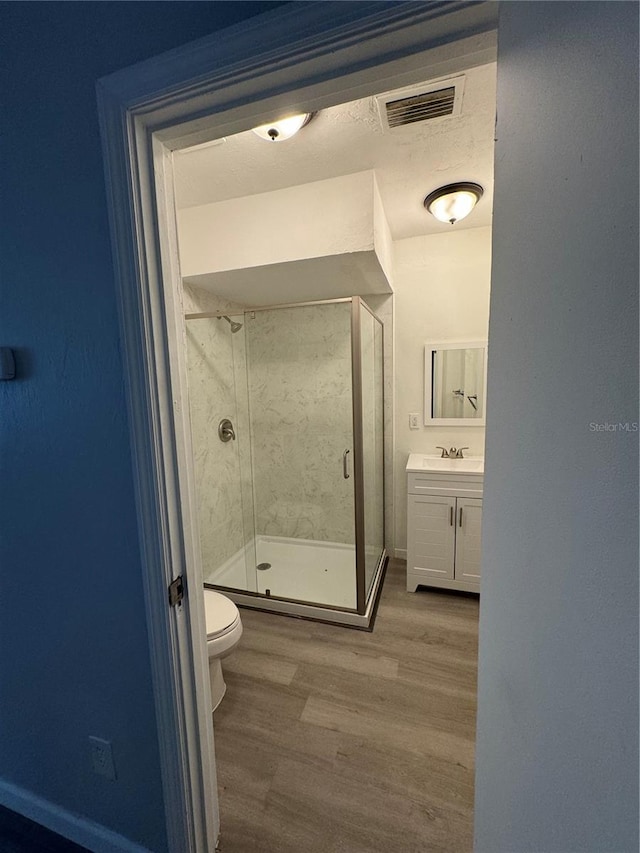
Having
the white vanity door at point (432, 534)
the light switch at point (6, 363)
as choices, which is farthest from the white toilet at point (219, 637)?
the white vanity door at point (432, 534)

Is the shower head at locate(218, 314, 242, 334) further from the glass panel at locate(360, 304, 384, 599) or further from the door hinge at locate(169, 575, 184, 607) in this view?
the door hinge at locate(169, 575, 184, 607)

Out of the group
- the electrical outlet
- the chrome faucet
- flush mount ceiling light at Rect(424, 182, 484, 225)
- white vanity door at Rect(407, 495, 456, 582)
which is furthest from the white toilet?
flush mount ceiling light at Rect(424, 182, 484, 225)

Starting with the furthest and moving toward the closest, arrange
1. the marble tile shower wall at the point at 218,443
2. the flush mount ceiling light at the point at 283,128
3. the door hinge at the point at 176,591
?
the marble tile shower wall at the point at 218,443
the flush mount ceiling light at the point at 283,128
the door hinge at the point at 176,591

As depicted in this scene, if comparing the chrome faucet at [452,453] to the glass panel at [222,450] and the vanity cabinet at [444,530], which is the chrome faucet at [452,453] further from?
the glass panel at [222,450]

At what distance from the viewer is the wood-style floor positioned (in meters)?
1.10

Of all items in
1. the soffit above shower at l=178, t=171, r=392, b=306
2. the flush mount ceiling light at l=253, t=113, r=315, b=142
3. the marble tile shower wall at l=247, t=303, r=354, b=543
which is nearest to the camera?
the flush mount ceiling light at l=253, t=113, r=315, b=142

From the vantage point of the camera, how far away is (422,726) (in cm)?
141

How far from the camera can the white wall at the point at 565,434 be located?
32 centimetres

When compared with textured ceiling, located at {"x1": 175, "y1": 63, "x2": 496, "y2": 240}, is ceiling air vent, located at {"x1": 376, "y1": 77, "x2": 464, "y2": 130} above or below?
below

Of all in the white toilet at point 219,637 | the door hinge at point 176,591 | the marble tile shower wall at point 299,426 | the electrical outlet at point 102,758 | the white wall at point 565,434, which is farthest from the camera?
the marble tile shower wall at point 299,426

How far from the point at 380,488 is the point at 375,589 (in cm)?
71

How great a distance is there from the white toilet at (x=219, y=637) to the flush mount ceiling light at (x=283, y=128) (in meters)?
1.86

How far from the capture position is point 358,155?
1.47 m

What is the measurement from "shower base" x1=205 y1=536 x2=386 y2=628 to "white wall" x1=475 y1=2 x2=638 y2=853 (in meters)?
1.60
